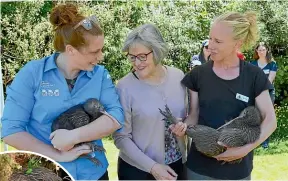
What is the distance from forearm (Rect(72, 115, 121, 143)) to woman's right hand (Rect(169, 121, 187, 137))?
0.31 meters

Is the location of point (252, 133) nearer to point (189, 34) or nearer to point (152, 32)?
point (152, 32)

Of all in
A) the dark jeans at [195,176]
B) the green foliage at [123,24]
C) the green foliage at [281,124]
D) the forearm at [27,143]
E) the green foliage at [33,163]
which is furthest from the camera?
the green foliage at [123,24]

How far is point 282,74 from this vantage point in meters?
9.06

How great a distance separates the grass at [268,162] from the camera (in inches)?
205

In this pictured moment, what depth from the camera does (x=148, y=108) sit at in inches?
98.2

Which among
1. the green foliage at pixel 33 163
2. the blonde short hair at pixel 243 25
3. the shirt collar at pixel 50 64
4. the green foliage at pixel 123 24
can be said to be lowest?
the green foliage at pixel 123 24

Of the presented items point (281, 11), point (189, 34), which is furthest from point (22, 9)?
point (281, 11)

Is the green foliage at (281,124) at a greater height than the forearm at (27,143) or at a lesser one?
lesser

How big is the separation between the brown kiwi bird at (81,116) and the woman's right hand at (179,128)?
39cm

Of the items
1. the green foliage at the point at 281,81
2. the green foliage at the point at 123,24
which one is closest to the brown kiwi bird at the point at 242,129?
the green foliage at the point at 123,24

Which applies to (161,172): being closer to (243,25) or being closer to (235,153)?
(235,153)

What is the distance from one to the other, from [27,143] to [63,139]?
16 centimetres

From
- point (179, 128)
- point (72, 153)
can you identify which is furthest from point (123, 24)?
point (72, 153)

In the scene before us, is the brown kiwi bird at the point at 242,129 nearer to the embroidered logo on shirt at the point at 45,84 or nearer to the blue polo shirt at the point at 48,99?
the blue polo shirt at the point at 48,99
